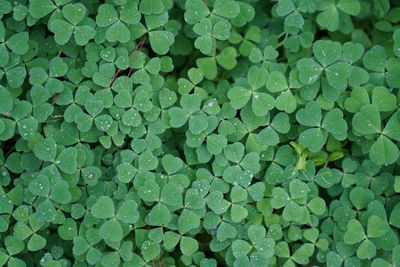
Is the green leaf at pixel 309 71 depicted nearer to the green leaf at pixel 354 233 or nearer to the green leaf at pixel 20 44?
the green leaf at pixel 354 233

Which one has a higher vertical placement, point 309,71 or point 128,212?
point 309,71

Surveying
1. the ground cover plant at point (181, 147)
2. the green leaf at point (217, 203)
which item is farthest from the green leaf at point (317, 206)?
the green leaf at point (217, 203)

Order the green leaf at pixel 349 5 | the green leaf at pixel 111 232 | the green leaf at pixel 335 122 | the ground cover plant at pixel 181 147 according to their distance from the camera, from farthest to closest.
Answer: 1. the green leaf at pixel 349 5
2. the green leaf at pixel 335 122
3. the ground cover plant at pixel 181 147
4. the green leaf at pixel 111 232

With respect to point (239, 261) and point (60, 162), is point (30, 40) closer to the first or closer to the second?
point (60, 162)

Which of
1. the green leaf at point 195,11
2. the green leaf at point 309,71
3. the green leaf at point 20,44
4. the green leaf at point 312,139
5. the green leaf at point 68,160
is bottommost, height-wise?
the green leaf at point 68,160

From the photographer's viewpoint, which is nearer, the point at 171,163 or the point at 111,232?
the point at 111,232

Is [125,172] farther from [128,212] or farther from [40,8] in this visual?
[40,8]

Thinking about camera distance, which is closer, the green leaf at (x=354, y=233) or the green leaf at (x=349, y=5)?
the green leaf at (x=354, y=233)

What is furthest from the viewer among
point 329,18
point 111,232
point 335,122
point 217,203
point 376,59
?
point 329,18

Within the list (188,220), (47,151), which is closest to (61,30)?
(47,151)

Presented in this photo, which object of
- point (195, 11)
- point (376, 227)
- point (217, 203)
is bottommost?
point (376, 227)
